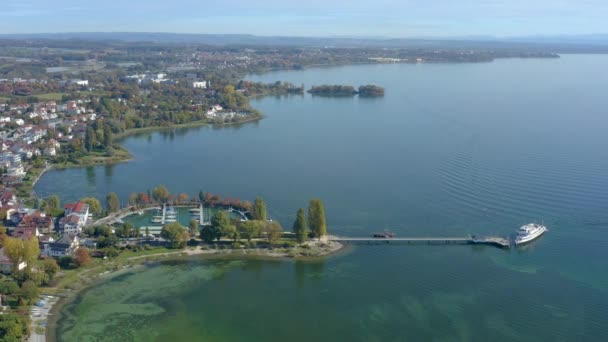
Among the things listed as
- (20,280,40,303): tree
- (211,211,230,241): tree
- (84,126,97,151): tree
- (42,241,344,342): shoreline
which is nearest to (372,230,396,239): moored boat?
(42,241,344,342): shoreline

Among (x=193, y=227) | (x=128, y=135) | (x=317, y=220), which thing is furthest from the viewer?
(x=128, y=135)

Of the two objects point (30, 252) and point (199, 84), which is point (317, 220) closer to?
point (30, 252)

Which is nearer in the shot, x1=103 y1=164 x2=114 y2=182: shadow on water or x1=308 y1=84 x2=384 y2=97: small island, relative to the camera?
x1=103 y1=164 x2=114 y2=182: shadow on water

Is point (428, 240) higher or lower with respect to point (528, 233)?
lower

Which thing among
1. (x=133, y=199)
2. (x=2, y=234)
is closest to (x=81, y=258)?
(x=2, y=234)

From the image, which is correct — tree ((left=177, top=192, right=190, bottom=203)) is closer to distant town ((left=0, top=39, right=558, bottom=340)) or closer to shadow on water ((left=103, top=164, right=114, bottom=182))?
distant town ((left=0, top=39, right=558, bottom=340))

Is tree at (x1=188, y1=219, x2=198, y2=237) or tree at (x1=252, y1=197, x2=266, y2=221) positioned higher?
tree at (x1=252, y1=197, x2=266, y2=221)
